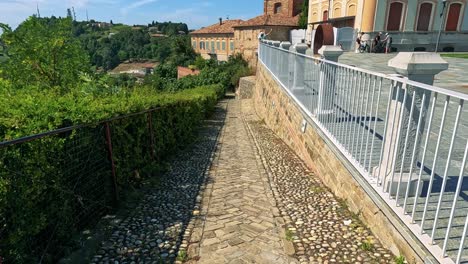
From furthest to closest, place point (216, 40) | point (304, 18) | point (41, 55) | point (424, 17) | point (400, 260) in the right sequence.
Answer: point (216, 40) < point (304, 18) < point (424, 17) < point (41, 55) < point (400, 260)

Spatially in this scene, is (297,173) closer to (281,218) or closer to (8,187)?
(281,218)

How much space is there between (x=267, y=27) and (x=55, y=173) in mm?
40497

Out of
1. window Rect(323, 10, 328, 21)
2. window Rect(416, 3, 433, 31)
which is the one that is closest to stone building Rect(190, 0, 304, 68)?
window Rect(323, 10, 328, 21)

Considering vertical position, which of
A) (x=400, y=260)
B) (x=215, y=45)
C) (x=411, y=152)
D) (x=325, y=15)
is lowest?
(x=400, y=260)

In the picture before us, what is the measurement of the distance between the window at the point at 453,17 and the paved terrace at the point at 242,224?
3008 centimetres

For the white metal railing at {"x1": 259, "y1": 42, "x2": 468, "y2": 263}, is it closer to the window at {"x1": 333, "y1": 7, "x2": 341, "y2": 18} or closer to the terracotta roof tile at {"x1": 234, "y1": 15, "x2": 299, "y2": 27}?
the window at {"x1": 333, "y1": 7, "x2": 341, "y2": 18}

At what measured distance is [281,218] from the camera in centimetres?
407

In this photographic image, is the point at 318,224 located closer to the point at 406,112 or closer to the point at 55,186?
the point at 406,112

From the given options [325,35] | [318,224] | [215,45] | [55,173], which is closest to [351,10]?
[325,35]

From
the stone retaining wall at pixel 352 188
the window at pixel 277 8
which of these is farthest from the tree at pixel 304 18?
the stone retaining wall at pixel 352 188

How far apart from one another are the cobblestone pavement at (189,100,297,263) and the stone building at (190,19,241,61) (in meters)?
46.6

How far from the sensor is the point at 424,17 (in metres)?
27.2

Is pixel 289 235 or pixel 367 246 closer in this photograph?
pixel 367 246

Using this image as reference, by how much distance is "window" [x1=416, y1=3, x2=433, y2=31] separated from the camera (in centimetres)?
2698
